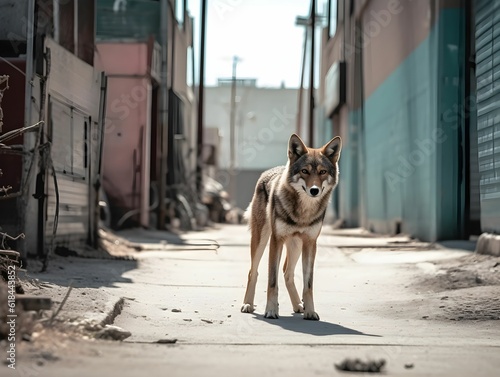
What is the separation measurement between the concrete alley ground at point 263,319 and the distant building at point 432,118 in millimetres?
1056

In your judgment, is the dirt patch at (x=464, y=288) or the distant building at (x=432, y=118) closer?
the dirt patch at (x=464, y=288)

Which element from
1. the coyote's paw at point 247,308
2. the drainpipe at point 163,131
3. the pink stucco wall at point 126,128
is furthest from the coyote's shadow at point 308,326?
the drainpipe at point 163,131

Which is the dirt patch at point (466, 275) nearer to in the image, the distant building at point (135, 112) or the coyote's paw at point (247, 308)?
the coyote's paw at point (247, 308)

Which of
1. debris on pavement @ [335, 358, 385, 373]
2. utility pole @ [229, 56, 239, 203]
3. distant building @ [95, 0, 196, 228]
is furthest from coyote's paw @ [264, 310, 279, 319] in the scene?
utility pole @ [229, 56, 239, 203]

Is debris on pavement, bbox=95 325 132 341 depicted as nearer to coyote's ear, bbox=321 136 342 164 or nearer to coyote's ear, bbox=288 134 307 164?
coyote's ear, bbox=288 134 307 164

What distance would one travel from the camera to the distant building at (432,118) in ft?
38.3

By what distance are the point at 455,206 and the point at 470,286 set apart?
15.6 feet

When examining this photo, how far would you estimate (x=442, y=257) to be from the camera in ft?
38.5

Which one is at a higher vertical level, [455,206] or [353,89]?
[353,89]

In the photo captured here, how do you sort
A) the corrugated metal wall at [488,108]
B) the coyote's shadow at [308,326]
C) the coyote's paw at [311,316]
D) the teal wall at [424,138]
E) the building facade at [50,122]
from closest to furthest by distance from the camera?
the coyote's shadow at [308,326]
the coyote's paw at [311,316]
the building facade at [50,122]
the corrugated metal wall at [488,108]
the teal wall at [424,138]

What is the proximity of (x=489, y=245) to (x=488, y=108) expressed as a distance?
2.06 metres

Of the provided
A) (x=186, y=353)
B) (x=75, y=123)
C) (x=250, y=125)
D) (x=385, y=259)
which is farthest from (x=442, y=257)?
(x=250, y=125)

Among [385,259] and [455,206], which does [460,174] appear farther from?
[385,259]

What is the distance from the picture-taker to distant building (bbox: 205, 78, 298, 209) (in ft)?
181
